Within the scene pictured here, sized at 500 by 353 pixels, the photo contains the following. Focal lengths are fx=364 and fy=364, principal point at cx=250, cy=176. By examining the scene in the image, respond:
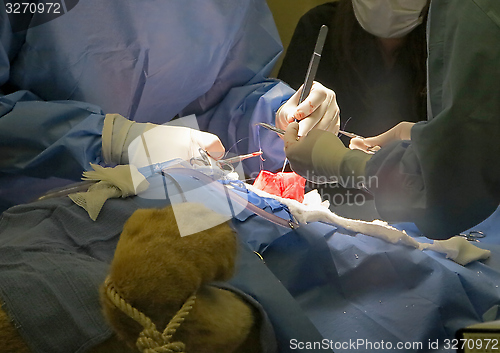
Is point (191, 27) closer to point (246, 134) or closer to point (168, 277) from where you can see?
point (246, 134)

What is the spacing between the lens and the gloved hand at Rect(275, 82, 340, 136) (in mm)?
1043

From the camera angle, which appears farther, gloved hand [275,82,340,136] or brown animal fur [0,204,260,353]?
gloved hand [275,82,340,136]

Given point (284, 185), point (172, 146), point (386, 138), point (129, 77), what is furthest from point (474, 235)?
point (129, 77)

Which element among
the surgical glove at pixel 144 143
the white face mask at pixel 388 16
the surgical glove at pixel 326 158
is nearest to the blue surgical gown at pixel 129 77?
the surgical glove at pixel 144 143

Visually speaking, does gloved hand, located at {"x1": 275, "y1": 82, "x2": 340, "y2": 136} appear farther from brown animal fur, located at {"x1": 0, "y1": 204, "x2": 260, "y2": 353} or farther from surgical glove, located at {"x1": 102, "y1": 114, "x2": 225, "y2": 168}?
brown animal fur, located at {"x1": 0, "y1": 204, "x2": 260, "y2": 353}

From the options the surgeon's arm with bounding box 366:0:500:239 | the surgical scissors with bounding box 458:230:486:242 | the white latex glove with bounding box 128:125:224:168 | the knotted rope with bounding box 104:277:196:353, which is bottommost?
the surgical scissors with bounding box 458:230:486:242

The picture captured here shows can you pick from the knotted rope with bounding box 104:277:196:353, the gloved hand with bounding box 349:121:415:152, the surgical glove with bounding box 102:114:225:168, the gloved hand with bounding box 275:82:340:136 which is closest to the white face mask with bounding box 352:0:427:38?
the gloved hand with bounding box 275:82:340:136

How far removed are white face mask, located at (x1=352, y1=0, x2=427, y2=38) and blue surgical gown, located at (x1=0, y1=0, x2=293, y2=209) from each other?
0.32m

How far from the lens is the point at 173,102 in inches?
50.8

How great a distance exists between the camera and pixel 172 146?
1.03 m

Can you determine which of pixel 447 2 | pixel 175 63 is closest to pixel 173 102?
pixel 175 63

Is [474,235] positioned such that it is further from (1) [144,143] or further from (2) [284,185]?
(1) [144,143]

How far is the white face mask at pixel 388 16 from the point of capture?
1.07 m

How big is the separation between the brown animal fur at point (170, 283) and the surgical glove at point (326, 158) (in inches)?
11.4
